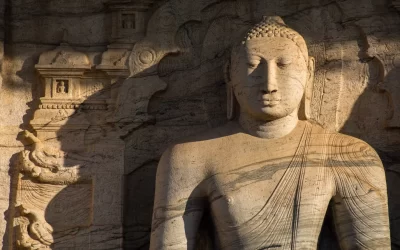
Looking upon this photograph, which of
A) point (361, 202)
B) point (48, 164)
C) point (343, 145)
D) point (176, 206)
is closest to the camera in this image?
point (361, 202)

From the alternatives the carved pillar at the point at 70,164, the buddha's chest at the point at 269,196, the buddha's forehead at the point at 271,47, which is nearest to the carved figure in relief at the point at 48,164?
the carved pillar at the point at 70,164

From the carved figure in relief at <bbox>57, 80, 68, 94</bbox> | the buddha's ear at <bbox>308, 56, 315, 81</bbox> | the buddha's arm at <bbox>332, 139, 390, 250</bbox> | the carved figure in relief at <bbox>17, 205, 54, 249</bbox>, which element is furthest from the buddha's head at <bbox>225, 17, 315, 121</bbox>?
the carved figure in relief at <bbox>17, 205, 54, 249</bbox>

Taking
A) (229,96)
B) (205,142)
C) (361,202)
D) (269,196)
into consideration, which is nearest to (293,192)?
(269,196)

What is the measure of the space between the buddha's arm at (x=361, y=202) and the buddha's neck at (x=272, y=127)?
46 cm

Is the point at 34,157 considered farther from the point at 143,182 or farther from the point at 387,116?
the point at 387,116

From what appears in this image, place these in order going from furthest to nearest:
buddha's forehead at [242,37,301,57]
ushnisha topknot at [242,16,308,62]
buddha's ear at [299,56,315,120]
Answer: buddha's ear at [299,56,315,120] → ushnisha topknot at [242,16,308,62] → buddha's forehead at [242,37,301,57]

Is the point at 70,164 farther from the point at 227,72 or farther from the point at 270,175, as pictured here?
the point at 270,175

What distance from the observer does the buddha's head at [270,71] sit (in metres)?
12.5

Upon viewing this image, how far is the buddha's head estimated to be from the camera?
12.5 m

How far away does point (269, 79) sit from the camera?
1244 cm

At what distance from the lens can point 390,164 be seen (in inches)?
512

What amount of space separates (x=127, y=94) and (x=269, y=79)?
138 cm

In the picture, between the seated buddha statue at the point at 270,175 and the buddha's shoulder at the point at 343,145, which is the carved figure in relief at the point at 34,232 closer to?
the seated buddha statue at the point at 270,175

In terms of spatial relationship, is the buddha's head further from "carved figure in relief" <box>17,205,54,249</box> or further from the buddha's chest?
"carved figure in relief" <box>17,205,54,249</box>
